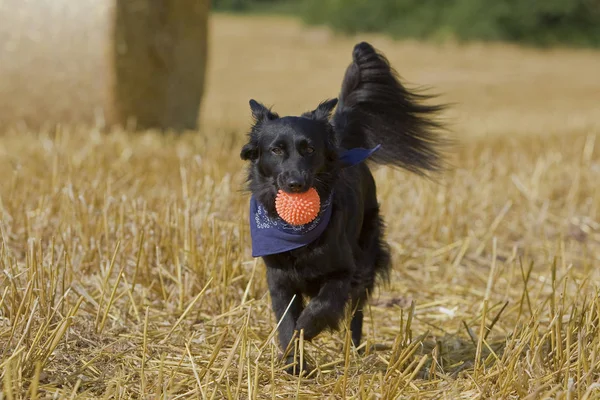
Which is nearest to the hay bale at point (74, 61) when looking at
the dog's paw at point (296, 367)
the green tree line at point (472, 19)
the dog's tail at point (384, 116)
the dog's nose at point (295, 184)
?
the dog's tail at point (384, 116)

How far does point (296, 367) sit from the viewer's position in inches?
120

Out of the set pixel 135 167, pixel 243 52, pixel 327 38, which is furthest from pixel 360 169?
pixel 327 38

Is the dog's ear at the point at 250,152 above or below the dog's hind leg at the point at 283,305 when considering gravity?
above

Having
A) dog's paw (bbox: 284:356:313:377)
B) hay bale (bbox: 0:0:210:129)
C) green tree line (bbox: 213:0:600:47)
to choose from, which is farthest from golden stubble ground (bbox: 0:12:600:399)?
green tree line (bbox: 213:0:600:47)

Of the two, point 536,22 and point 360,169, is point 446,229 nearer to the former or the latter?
point 360,169

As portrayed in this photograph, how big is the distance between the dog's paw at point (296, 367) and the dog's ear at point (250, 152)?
70 cm

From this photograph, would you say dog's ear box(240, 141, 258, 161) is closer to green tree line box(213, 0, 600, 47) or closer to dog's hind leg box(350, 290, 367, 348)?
dog's hind leg box(350, 290, 367, 348)

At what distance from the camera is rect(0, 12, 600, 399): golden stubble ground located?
2734 millimetres

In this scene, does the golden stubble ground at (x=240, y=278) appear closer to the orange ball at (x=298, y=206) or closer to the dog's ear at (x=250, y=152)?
the dog's ear at (x=250, y=152)

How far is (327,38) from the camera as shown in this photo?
67.8ft

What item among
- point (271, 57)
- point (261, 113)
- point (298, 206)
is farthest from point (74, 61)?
point (271, 57)

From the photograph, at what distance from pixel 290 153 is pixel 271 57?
1510cm

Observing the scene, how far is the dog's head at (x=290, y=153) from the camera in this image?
2898mm

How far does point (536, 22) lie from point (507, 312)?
17.7 m
